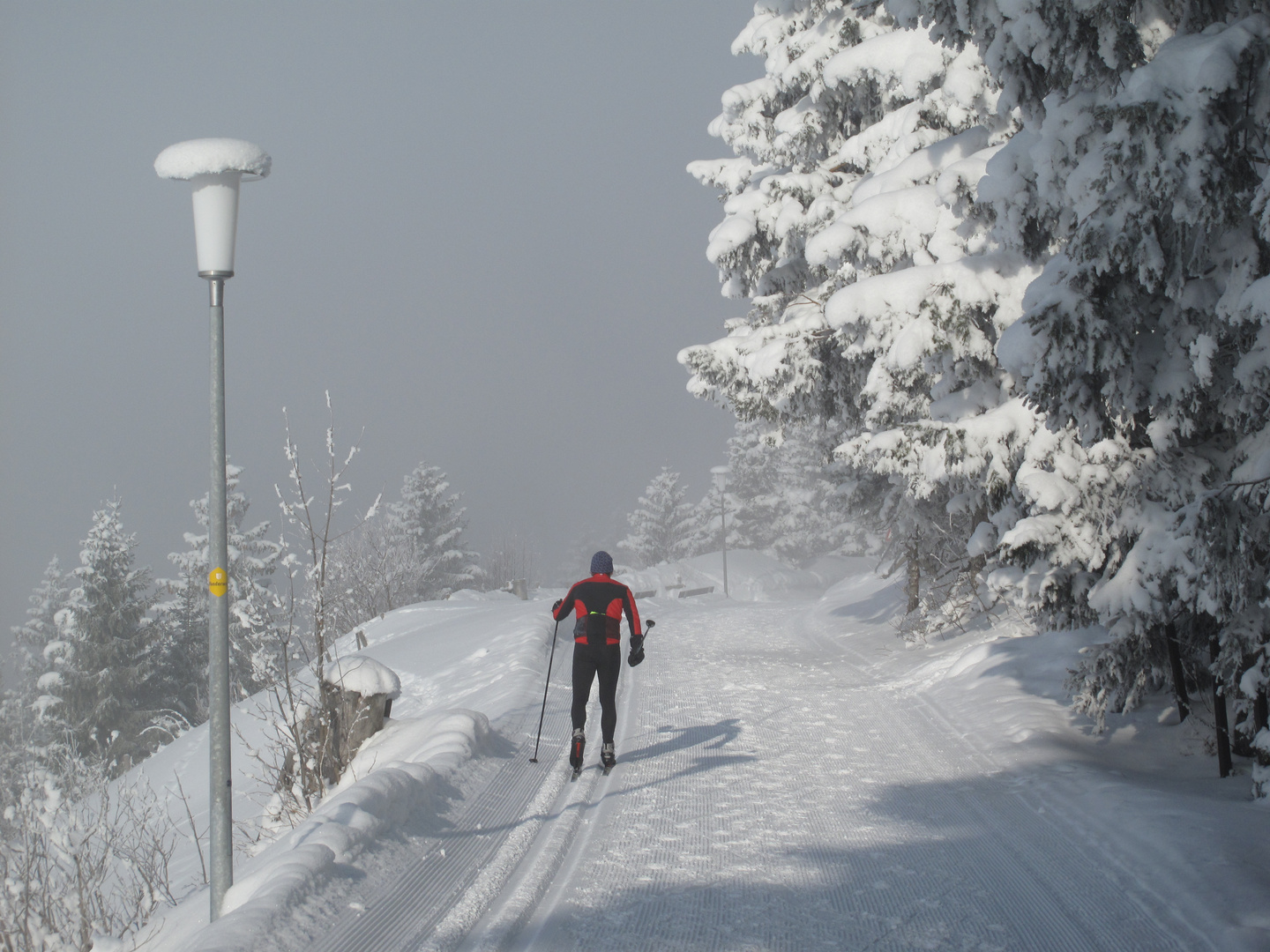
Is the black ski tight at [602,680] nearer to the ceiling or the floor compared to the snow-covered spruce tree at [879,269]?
nearer to the floor

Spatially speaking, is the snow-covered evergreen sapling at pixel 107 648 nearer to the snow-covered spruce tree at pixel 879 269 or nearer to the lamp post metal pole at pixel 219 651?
the snow-covered spruce tree at pixel 879 269

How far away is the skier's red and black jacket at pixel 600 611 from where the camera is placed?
24.3ft

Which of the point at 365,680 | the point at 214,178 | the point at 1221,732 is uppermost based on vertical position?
the point at 214,178

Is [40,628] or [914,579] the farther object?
[40,628]

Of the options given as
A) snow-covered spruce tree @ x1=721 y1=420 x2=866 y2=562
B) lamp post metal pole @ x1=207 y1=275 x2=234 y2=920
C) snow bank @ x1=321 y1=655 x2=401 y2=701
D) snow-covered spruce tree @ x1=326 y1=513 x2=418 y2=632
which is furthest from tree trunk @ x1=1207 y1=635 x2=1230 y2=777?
snow-covered spruce tree @ x1=721 y1=420 x2=866 y2=562

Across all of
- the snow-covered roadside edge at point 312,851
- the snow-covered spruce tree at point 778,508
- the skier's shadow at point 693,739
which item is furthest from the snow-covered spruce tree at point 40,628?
the snow-covered roadside edge at point 312,851

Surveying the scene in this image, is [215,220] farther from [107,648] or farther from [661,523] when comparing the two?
[661,523]

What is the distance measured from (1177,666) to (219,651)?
21.8 ft

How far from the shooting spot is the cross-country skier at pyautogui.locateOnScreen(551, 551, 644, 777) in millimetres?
7254

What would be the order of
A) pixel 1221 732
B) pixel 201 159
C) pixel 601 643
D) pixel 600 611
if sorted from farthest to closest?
pixel 600 611 < pixel 601 643 < pixel 1221 732 < pixel 201 159

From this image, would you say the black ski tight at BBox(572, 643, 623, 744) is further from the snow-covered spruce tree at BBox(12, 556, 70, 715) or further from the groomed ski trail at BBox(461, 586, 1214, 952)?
the snow-covered spruce tree at BBox(12, 556, 70, 715)

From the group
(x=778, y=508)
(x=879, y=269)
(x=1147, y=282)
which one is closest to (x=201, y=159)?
(x=1147, y=282)

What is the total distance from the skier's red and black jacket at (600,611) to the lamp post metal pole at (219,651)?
3243mm

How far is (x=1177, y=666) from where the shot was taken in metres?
6.85
